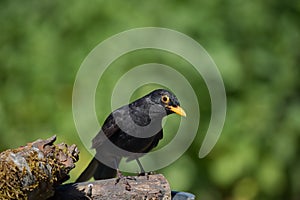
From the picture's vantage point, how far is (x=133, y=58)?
695 centimetres

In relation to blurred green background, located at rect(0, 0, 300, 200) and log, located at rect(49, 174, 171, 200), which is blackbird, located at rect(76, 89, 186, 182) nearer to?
log, located at rect(49, 174, 171, 200)

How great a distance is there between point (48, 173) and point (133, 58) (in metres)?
3.37

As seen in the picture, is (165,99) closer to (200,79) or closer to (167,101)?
(167,101)

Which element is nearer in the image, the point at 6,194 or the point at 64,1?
the point at 6,194

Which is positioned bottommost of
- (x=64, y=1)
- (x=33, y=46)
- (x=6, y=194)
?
(x=6, y=194)

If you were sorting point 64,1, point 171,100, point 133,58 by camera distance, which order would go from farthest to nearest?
point 64,1 → point 133,58 → point 171,100

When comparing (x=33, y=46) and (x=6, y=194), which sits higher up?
(x=33, y=46)

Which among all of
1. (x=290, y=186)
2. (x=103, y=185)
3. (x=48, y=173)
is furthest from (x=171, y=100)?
(x=290, y=186)

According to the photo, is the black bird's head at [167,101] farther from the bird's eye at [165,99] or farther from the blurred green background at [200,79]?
the blurred green background at [200,79]

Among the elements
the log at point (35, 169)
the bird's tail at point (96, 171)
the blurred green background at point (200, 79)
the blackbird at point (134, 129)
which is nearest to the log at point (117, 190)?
the log at point (35, 169)

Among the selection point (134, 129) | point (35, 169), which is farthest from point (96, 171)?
point (35, 169)

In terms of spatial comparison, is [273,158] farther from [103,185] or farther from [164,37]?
[103,185]

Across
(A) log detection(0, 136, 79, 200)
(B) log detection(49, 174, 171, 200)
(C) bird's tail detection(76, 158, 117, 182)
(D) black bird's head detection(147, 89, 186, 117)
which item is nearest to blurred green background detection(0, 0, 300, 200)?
(C) bird's tail detection(76, 158, 117, 182)

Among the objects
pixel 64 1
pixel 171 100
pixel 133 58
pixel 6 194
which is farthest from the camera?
pixel 64 1
